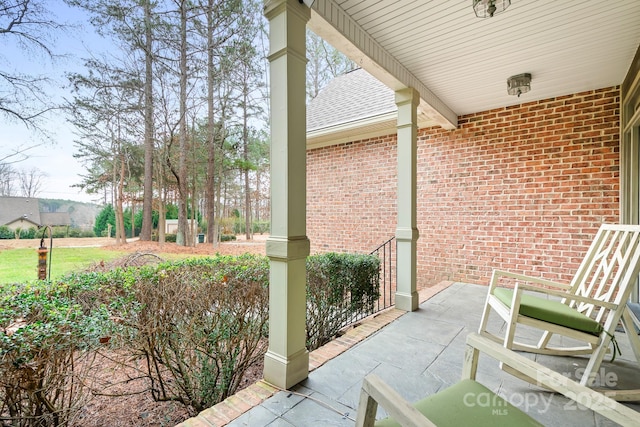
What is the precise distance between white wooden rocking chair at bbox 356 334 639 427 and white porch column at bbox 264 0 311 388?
0.95 m

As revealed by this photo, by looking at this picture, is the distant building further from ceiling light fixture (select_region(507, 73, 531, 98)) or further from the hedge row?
ceiling light fixture (select_region(507, 73, 531, 98))

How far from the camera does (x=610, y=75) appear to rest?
3203 mm

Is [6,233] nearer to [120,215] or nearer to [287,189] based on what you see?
[120,215]

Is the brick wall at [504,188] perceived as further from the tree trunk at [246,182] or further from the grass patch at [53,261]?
the grass patch at [53,261]

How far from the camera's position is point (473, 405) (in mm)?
1010

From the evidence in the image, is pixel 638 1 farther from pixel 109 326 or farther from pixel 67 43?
pixel 67 43

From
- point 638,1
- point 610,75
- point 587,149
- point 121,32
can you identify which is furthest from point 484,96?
point 121,32

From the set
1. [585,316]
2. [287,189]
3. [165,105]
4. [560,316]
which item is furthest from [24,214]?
[585,316]

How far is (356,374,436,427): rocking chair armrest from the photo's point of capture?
743mm

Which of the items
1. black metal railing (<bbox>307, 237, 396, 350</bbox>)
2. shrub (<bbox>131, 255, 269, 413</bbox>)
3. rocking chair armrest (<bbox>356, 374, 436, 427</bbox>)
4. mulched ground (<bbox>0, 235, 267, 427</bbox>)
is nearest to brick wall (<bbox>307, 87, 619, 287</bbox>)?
black metal railing (<bbox>307, 237, 396, 350</bbox>)

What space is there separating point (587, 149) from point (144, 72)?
6823mm

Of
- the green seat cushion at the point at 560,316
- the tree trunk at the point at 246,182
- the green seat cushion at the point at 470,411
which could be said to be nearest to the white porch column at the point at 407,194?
the green seat cushion at the point at 560,316

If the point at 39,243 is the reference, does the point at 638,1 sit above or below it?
above

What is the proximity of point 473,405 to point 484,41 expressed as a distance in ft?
9.30
